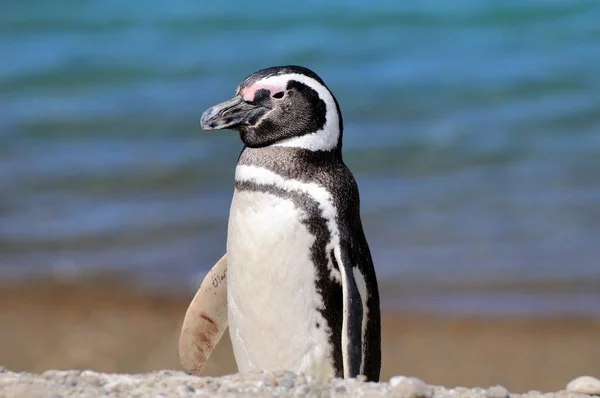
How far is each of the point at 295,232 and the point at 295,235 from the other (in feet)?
0.04

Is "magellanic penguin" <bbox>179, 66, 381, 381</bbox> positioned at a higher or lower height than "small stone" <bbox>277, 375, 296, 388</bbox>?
higher

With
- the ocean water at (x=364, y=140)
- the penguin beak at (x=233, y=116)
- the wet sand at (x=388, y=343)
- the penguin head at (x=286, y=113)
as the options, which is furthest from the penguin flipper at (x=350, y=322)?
the ocean water at (x=364, y=140)

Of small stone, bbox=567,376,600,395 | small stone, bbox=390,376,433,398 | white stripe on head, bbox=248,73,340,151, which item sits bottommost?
small stone, bbox=567,376,600,395

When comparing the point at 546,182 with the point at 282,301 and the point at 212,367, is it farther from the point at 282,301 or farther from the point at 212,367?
the point at 282,301

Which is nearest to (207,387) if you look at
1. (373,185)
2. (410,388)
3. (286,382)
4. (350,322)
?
(286,382)

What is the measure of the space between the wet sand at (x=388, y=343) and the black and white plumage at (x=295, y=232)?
271 cm

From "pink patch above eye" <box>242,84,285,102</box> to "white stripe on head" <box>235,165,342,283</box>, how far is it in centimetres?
28

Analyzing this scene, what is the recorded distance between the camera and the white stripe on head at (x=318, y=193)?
13.6ft

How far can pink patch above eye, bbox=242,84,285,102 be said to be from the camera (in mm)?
4219

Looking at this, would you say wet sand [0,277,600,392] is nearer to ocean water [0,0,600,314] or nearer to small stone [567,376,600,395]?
ocean water [0,0,600,314]

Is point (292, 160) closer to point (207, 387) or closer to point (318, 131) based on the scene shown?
point (318, 131)

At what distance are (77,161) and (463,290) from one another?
4.91 m

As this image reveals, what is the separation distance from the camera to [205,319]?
471 centimetres

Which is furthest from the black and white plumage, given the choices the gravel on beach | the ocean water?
the ocean water
